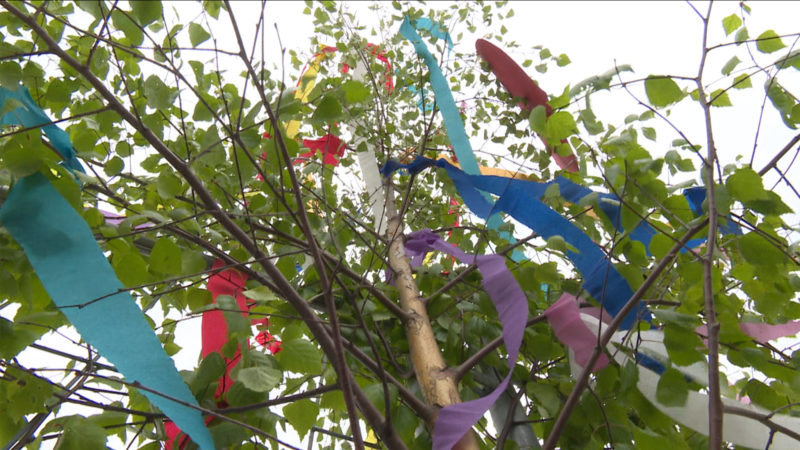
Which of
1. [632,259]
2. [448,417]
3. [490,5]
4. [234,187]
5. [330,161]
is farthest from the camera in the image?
[490,5]

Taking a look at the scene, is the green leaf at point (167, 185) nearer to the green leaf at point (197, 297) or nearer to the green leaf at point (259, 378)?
the green leaf at point (197, 297)

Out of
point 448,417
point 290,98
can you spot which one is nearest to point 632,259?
point 448,417

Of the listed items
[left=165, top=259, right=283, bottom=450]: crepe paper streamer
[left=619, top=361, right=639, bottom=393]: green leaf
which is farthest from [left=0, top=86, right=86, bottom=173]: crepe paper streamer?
[left=619, top=361, right=639, bottom=393]: green leaf

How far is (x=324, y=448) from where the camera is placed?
152 centimetres

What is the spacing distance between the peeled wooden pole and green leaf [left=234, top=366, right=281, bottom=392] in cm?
38

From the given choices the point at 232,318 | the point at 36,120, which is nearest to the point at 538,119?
the point at 232,318

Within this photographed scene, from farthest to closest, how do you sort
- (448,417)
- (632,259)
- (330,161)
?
(330,161), (632,259), (448,417)

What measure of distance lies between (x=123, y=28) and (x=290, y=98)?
33 centimetres

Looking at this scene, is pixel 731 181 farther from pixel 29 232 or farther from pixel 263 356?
pixel 29 232

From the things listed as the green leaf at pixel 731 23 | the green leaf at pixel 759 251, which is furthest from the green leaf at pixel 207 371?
the green leaf at pixel 731 23

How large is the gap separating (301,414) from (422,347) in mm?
338

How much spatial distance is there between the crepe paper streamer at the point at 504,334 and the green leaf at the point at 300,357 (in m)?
0.22

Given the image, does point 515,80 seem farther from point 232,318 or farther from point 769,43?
point 232,318

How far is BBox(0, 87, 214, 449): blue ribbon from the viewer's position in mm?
694
